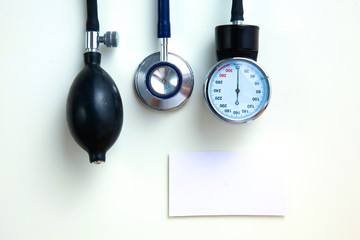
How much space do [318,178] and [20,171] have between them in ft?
2.16

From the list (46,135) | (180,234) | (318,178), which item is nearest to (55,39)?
(46,135)

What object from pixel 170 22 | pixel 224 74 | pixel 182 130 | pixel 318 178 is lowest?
pixel 318 178

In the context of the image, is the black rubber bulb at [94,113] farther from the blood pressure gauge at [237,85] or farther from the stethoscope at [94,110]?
the blood pressure gauge at [237,85]

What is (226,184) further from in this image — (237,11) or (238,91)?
(237,11)

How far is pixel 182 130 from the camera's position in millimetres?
929

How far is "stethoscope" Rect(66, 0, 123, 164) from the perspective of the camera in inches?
32.5

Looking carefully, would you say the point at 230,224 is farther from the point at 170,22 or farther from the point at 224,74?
the point at 170,22

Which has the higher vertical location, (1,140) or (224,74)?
(224,74)

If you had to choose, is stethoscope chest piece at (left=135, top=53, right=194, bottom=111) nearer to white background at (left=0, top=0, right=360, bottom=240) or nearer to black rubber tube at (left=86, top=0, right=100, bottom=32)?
white background at (left=0, top=0, right=360, bottom=240)

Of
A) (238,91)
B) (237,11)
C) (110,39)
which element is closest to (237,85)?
(238,91)

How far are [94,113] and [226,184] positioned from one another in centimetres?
33

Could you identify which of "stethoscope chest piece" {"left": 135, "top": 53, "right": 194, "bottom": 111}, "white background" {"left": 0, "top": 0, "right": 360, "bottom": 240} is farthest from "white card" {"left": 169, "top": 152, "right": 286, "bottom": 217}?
"stethoscope chest piece" {"left": 135, "top": 53, "right": 194, "bottom": 111}

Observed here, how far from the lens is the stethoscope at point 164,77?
0.89 meters

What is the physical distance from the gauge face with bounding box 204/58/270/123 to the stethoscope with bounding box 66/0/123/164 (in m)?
0.20
